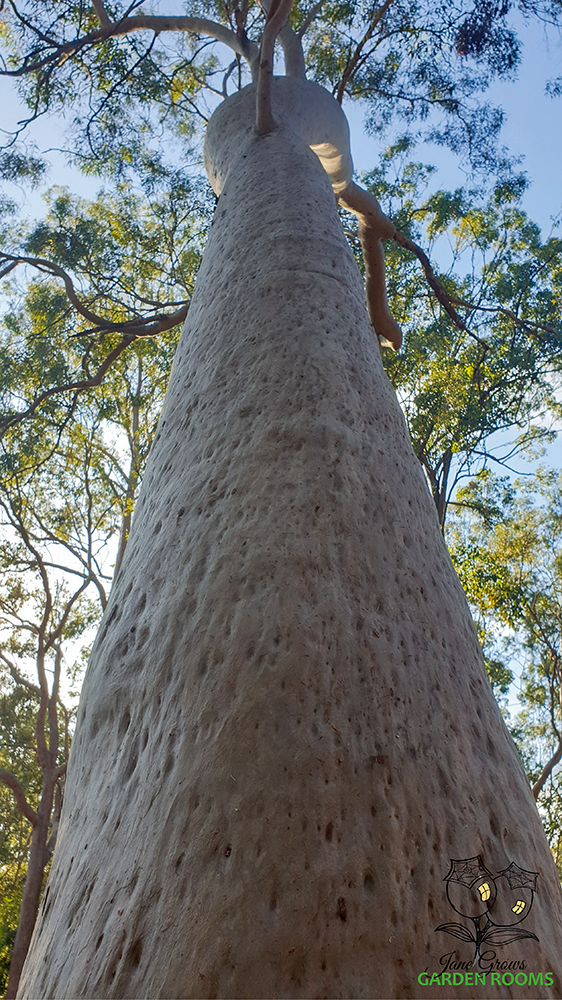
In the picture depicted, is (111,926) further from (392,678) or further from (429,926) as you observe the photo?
(392,678)

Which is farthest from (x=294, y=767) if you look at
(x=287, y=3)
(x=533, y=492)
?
(x=533, y=492)

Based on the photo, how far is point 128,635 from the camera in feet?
4.31

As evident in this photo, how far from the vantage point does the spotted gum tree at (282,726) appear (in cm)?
85

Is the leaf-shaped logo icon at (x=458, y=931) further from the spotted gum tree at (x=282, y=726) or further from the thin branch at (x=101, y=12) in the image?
the thin branch at (x=101, y=12)

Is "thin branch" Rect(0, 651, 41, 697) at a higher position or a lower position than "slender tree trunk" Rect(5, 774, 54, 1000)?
higher

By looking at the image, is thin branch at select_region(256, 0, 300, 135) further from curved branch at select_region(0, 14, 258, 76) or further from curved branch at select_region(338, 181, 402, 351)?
curved branch at select_region(0, 14, 258, 76)

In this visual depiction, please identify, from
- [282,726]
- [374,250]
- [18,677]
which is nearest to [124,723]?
[282,726]

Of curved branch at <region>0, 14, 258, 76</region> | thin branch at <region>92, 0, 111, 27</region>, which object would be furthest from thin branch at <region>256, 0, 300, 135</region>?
thin branch at <region>92, 0, 111, 27</region>

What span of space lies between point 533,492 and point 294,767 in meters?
9.78

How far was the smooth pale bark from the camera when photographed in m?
0.84

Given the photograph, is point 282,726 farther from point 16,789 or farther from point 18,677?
point 18,677

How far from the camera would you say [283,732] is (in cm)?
98

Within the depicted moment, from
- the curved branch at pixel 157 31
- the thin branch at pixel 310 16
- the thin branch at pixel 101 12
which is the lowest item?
the curved branch at pixel 157 31

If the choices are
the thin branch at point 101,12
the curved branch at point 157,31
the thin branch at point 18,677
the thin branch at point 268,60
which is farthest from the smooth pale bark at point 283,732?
the thin branch at point 18,677
